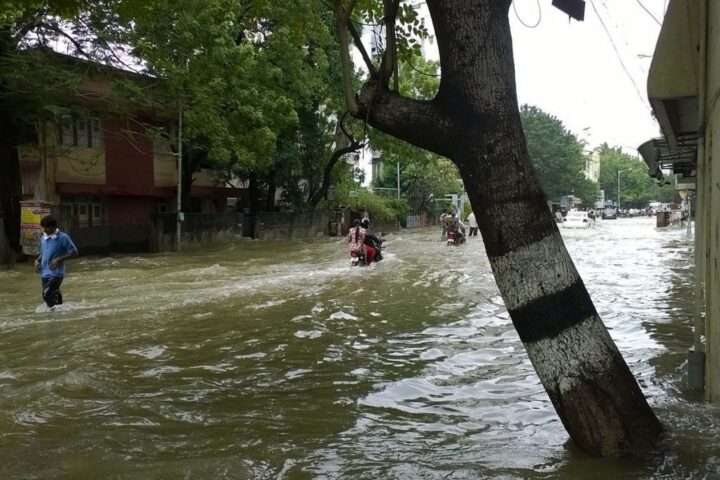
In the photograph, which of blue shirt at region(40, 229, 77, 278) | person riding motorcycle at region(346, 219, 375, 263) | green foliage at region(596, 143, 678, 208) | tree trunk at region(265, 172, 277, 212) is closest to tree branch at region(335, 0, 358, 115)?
blue shirt at region(40, 229, 77, 278)

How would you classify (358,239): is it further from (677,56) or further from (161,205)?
(161,205)

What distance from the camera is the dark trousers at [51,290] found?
9945 millimetres

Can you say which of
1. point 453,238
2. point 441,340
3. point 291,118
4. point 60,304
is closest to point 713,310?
point 441,340

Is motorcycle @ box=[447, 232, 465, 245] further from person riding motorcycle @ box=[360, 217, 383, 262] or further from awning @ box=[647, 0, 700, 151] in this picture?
awning @ box=[647, 0, 700, 151]

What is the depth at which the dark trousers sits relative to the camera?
9.95 metres

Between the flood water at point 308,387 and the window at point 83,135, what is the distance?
10.1m

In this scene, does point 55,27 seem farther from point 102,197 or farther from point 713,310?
point 713,310

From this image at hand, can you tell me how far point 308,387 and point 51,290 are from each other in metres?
A: 5.89

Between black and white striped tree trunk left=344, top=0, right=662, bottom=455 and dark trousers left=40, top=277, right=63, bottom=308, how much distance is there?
805cm

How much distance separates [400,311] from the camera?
10625mm

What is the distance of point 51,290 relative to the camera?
10.1m

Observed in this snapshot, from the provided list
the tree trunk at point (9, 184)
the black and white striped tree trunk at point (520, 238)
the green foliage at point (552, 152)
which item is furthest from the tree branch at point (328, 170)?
the green foliage at point (552, 152)

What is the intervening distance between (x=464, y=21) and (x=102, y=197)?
75.8 ft

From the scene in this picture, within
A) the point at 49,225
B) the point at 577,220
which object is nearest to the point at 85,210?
the point at 49,225
